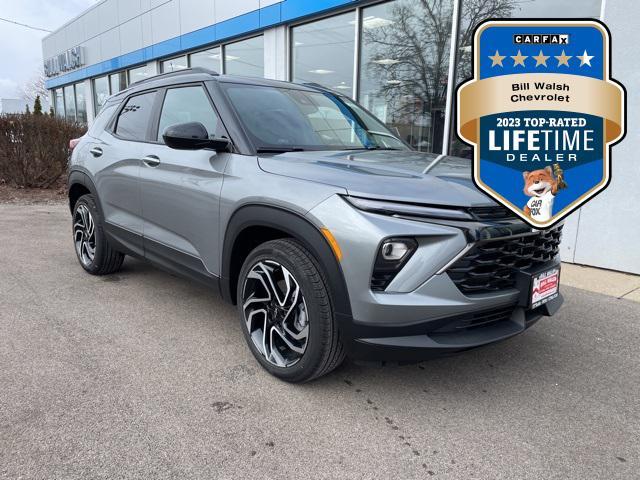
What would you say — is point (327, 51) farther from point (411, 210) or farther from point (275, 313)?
point (411, 210)

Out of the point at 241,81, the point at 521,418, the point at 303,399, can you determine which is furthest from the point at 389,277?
the point at 241,81

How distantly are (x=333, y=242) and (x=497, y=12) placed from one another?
5.52m

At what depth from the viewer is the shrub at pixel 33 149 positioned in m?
9.41

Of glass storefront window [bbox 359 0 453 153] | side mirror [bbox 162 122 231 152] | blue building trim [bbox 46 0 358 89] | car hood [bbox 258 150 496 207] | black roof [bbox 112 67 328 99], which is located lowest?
car hood [bbox 258 150 496 207]

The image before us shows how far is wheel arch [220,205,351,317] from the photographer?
221cm

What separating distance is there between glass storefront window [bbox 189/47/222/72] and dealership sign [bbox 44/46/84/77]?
9.49 meters

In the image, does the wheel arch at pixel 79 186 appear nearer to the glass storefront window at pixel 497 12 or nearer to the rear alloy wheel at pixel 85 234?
the rear alloy wheel at pixel 85 234

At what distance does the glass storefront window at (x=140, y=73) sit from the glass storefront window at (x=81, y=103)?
5.43m

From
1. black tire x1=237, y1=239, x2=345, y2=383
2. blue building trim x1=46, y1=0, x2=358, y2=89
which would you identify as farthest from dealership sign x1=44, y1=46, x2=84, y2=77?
black tire x1=237, y1=239, x2=345, y2=383

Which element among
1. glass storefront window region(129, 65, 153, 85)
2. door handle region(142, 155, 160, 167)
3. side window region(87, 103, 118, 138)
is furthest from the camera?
glass storefront window region(129, 65, 153, 85)

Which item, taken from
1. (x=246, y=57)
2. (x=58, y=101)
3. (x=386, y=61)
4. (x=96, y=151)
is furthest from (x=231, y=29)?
(x=58, y=101)

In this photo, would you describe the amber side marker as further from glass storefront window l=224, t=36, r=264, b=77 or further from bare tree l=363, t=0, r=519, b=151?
glass storefront window l=224, t=36, r=264, b=77

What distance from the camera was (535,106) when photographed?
230 centimetres

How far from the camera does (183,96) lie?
346 cm
